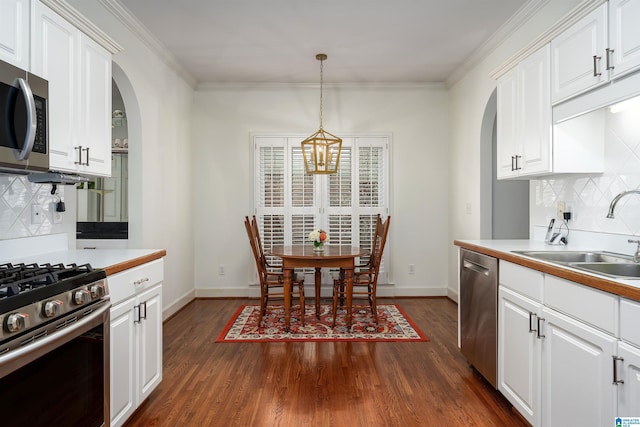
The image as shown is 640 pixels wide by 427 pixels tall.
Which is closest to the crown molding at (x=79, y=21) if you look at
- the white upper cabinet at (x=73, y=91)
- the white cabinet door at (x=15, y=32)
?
the white upper cabinet at (x=73, y=91)

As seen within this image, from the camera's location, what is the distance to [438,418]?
218 cm

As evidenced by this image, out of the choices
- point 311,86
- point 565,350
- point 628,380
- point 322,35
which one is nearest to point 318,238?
point 322,35

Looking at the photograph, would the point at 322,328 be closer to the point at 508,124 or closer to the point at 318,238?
the point at 318,238

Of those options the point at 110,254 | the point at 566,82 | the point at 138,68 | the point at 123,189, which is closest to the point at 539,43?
the point at 566,82

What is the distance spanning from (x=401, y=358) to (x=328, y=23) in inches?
117

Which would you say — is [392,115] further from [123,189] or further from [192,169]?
[123,189]

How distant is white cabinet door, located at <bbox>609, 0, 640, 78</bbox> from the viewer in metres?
1.69

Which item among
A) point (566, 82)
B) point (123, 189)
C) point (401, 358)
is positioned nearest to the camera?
point (566, 82)

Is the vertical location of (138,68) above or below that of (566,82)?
above

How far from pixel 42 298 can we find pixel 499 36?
4087mm

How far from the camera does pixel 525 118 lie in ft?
8.52

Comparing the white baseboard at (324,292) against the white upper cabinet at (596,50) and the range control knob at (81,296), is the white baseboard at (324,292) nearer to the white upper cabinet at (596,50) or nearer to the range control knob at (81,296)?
the white upper cabinet at (596,50)

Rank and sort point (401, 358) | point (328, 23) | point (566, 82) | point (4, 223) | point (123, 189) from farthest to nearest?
point (123, 189)
point (328, 23)
point (401, 358)
point (566, 82)
point (4, 223)

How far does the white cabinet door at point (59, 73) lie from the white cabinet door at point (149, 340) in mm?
840
